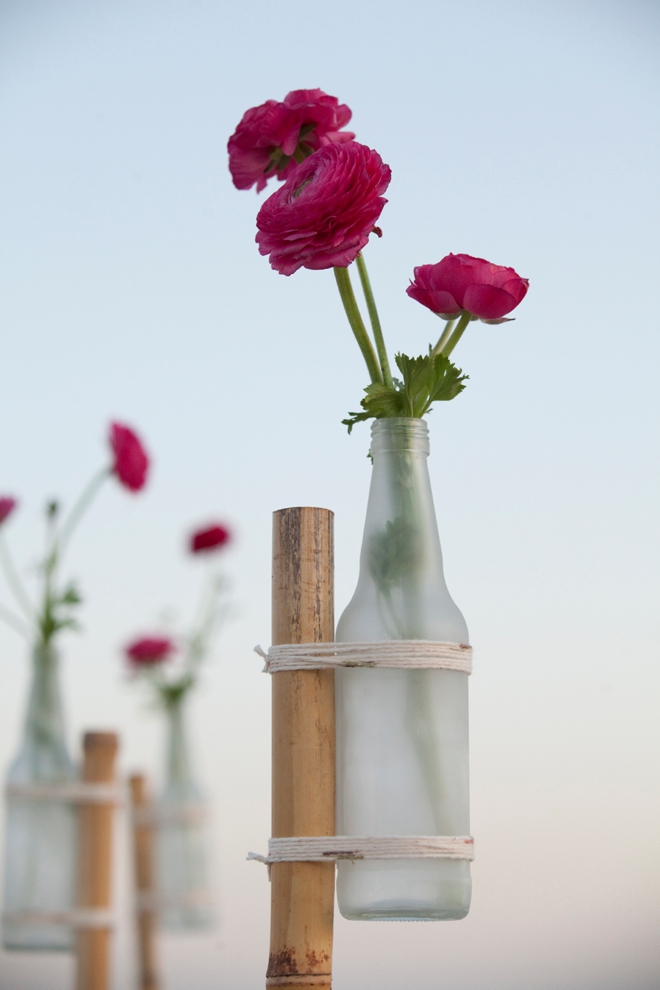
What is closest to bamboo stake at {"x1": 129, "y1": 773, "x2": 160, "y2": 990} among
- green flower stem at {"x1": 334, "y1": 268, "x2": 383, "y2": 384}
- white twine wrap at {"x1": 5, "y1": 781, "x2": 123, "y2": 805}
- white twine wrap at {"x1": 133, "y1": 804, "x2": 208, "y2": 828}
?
white twine wrap at {"x1": 133, "y1": 804, "x2": 208, "y2": 828}

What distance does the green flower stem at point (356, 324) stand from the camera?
473 millimetres

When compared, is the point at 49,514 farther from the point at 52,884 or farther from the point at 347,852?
the point at 347,852

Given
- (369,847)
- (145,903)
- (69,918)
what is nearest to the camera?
(369,847)

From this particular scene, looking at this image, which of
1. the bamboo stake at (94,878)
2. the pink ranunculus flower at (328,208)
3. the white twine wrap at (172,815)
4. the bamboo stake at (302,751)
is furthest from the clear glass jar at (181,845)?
the pink ranunculus flower at (328,208)

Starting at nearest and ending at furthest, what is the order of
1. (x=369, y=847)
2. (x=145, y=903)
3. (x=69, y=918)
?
(x=369, y=847) < (x=69, y=918) < (x=145, y=903)

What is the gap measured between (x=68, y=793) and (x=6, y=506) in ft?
0.71

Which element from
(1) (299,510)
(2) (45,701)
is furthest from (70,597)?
(1) (299,510)

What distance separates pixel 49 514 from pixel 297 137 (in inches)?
15.2

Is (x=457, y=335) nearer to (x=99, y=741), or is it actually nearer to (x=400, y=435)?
(x=400, y=435)

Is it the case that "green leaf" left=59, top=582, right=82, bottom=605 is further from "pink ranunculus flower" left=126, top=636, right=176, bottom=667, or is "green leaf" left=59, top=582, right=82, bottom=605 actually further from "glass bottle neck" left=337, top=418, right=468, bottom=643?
"glass bottle neck" left=337, top=418, right=468, bottom=643

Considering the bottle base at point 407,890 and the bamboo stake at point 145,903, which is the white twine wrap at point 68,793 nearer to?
the bamboo stake at point 145,903

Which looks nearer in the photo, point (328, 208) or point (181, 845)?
point (328, 208)

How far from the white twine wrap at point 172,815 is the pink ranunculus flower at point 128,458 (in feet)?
0.85

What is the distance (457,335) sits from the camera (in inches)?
18.8
